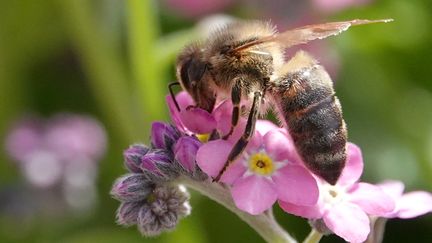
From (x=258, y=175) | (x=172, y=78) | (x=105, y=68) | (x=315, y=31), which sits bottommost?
(x=172, y=78)

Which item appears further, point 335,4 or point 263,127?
point 335,4

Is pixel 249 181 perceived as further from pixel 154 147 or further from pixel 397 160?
pixel 397 160

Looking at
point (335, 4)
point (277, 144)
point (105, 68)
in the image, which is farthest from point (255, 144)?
point (335, 4)

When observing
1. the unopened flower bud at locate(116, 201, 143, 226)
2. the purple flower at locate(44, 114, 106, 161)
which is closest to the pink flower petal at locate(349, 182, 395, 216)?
the unopened flower bud at locate(116, 201, 143, 226)

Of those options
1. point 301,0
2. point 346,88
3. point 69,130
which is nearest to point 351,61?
point 346,88

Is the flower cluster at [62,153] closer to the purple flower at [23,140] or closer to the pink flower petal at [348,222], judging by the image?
the purple flower at [23,140]

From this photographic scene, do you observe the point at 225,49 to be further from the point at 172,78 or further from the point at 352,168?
the point at 172,78

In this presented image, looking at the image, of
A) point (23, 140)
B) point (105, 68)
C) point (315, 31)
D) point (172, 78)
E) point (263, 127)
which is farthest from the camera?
point (172, 78)

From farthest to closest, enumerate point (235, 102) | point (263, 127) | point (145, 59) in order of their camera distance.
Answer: point (145, 59), point (263, 127), point (235, 102)
